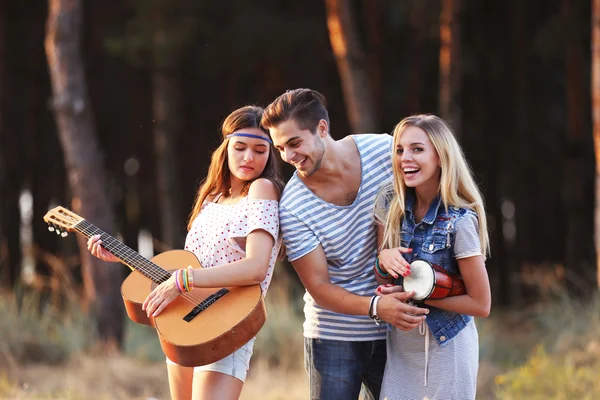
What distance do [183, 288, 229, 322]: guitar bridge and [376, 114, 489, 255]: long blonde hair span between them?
711 millimetres

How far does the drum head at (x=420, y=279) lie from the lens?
296 cm

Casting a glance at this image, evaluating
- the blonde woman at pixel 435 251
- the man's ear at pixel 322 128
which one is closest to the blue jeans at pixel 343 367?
the blonde woman at pixel 435 251

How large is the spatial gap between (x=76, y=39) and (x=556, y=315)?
5.40 m

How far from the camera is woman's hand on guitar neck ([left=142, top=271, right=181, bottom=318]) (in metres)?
3.36

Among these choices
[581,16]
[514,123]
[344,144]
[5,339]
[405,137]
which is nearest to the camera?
[405,137]

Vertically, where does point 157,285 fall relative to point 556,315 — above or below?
above

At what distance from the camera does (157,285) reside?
3.65 metres

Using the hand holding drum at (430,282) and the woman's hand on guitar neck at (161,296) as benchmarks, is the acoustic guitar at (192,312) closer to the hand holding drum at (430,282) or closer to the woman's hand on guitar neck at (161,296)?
the woman's hand on guitar neck at (161,296)

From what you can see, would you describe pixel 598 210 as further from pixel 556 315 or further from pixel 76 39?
pixel 76 39

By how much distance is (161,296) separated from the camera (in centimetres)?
338

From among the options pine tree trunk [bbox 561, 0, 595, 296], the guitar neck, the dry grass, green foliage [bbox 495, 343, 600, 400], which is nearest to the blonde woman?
the guitar neck

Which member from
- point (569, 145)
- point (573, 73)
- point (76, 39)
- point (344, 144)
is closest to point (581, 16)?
point (573, 73)

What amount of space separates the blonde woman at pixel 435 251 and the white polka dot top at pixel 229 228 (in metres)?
0.48

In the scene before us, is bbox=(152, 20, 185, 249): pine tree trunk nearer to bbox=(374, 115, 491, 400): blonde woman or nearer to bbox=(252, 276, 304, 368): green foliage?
bbox=(252, 276, 304, 368): green foliage
